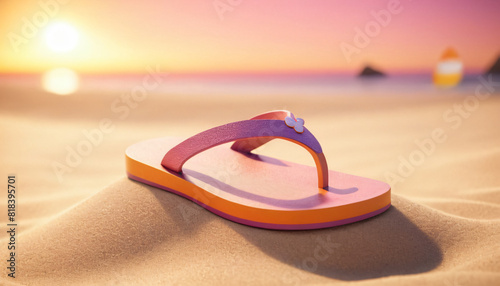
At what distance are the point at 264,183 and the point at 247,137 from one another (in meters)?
0.32

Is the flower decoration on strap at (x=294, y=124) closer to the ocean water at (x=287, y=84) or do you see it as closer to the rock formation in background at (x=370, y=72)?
the ocean water at (x=287, y=84)

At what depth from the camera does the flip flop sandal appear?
1450 millimetres

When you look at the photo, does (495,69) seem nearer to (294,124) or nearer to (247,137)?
(294,124)

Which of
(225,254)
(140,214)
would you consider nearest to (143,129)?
(140,214)

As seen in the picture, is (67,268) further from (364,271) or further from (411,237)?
(411,237)

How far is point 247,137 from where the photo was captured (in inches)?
61.0

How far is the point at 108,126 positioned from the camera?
6.11 meters

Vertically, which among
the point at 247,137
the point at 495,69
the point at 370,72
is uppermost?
the point at 247,137

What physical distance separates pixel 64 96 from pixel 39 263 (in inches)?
310

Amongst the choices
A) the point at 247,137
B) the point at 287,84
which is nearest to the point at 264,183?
the point at 247,137

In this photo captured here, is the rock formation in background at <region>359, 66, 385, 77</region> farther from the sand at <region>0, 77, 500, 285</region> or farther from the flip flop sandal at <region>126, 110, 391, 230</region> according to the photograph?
the flip flop sandal at <region>126, 110, 391, 230</region>

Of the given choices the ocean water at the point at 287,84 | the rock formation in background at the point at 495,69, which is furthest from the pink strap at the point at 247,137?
the rock formation in background at the point at 495,69

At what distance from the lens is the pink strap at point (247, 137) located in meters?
1.55

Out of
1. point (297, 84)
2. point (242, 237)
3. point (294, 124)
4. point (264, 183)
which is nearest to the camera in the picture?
point (242, 237)
